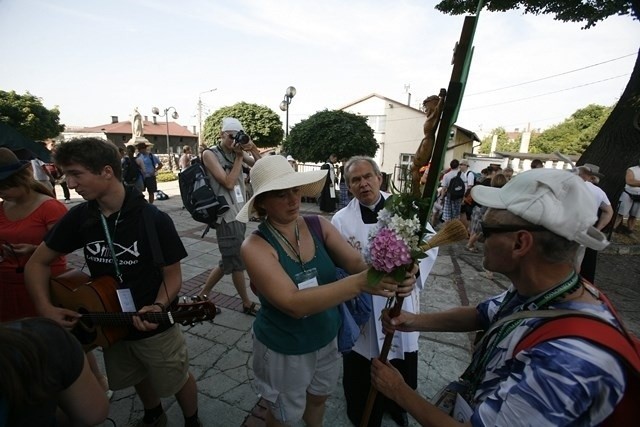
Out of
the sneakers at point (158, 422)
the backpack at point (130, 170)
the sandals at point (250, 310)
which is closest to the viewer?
the sneakers at point (158, 422)

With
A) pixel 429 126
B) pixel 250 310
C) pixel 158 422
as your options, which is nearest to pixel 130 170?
pixel 250 310

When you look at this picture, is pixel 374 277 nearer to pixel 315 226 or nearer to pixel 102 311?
pixel 315 226

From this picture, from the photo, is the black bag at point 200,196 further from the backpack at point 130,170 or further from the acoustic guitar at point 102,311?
the backpack at point 130,170

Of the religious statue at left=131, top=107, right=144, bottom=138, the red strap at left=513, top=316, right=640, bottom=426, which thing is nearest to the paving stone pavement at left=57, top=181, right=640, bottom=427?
the red strap at left=513, top=316, right=640, bottom=426

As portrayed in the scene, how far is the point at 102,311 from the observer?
6.38ft

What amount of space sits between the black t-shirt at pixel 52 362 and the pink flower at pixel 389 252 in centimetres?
122

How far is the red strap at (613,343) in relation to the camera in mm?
874

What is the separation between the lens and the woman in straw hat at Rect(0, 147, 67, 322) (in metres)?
2.19

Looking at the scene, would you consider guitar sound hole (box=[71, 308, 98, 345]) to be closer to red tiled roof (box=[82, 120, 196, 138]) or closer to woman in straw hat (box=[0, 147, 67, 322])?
woman in straw hat (box=[0, 147, 67, 322])

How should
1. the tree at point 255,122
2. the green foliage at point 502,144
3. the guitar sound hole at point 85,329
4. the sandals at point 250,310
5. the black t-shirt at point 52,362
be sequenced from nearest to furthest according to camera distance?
the black t-shirt at point 52,362 → the guitar sound hole at point 85,329 → the sandals at point 250,310 → the tree at point 255,122 → the green foliage at point 502,144

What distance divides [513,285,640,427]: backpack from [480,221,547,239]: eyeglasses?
12.3 inches

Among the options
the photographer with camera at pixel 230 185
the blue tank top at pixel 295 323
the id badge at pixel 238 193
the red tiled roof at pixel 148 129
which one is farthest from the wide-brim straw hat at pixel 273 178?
the red tiled roof at pixel 148 129

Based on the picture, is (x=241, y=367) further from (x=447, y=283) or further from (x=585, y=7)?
(x=585, y=7)

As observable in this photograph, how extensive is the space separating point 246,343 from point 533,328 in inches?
120
